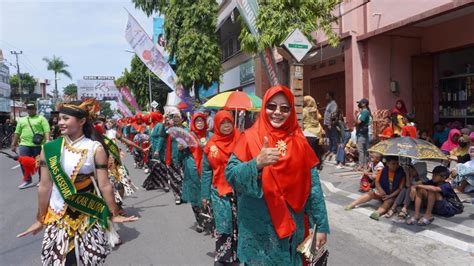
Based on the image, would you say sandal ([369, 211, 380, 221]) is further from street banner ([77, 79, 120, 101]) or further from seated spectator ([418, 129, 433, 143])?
street banner ([77, 79, 120, 101])

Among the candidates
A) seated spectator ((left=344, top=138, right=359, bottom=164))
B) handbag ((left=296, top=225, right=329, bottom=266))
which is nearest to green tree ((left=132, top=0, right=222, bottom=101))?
seated spectator ((left=344, top=138, right=359, bottom=164))

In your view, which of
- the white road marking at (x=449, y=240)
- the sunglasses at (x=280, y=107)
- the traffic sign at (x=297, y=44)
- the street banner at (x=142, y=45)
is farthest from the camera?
the street banner at (x=142, y=45)

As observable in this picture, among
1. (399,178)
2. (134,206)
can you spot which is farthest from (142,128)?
(399,178)

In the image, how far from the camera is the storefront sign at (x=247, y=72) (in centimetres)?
1998

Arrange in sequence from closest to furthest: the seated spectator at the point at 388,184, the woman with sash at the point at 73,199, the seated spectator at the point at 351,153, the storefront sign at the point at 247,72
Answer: the woman with sash at the point at 73,199 < the seated spectator at the point at 388,184 < the seated spectator at the point at 351,153 < the storefront sign at the point at 247,72

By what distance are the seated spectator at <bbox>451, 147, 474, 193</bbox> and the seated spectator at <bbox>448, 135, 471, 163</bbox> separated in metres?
0.13

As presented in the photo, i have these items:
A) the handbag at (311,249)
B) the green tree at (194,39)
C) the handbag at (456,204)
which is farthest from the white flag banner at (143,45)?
the handbag at (311,249)

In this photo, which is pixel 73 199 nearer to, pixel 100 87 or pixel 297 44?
pixel 297 44

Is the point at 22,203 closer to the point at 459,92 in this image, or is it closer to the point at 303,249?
the point at 303,249

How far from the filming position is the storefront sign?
1998 cm

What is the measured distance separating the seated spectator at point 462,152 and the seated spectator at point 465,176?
0.13 metres

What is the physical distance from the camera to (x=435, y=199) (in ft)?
18.8

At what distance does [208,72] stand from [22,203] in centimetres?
Result: 1149

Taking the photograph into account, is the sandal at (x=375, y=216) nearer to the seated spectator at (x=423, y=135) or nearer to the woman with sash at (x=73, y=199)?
the woman with sash at (x=73, y=199)
